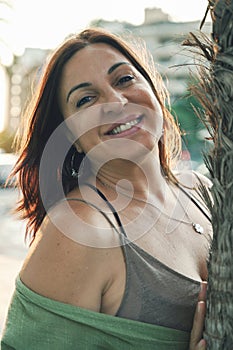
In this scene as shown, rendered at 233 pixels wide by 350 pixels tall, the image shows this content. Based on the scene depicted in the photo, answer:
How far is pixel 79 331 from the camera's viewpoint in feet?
7.13

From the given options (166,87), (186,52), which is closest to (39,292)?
(186,52)

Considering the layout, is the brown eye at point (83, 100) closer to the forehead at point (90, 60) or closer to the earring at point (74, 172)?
the forehead at point (90, 60)

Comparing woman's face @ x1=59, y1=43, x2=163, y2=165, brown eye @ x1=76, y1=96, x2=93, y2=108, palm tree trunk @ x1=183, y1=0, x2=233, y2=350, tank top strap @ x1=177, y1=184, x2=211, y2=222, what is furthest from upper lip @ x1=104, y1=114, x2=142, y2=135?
tank top strap @ x1=177, y1=184, x2=211, y2=222

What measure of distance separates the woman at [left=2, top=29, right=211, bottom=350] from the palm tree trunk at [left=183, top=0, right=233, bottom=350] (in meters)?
0.10

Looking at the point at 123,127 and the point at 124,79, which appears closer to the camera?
the point at 123,127

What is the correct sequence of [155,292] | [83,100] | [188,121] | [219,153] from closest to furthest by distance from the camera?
[219,153] < [155,292] < [83,100] < [188,121]

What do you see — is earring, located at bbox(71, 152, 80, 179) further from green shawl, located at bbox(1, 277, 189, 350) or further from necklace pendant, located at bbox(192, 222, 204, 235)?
green shawl, located at bbox(1, 277, 189, 350)

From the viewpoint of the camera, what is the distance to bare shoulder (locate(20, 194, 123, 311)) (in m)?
2.13

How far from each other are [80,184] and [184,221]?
1.30ft

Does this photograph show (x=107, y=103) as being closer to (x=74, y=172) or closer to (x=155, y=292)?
(x=74, y=172)

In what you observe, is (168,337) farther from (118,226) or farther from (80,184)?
(80,184)

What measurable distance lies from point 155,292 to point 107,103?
64cm

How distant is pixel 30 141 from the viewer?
2.67 m

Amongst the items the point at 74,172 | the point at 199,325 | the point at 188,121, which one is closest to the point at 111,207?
the point at 74,172
